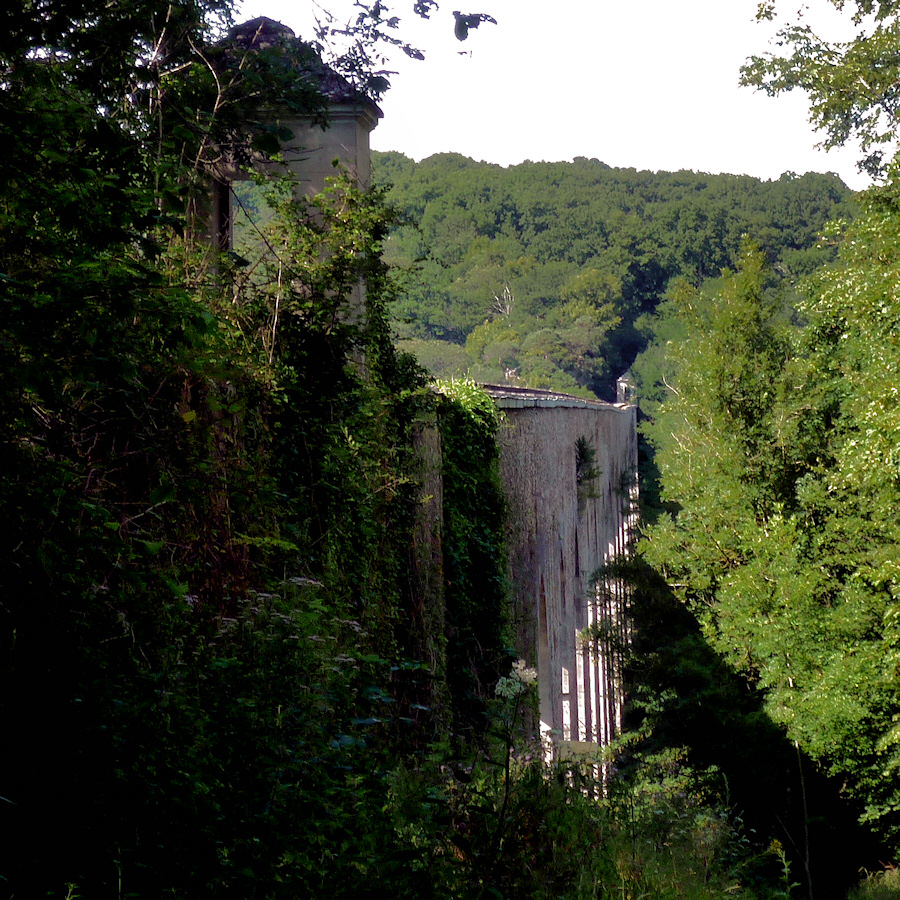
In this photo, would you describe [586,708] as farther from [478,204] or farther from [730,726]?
[478,204]

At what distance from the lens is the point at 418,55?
12.2 ft

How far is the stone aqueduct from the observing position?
22.5 feet

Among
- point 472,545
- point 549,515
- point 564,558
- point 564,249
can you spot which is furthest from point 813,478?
point 564,249

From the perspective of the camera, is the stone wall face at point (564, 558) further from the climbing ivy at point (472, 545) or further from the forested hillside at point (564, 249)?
the forested hillside at point (564, 249)

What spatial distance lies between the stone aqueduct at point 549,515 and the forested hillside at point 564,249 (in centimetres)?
2941

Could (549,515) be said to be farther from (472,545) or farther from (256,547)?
(256,547)

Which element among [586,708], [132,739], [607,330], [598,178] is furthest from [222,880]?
[598,178]

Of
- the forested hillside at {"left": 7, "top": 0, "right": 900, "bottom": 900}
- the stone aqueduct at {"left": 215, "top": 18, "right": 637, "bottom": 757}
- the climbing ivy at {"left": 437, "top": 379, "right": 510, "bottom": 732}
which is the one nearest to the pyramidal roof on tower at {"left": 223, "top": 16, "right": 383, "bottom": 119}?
the stone aqueduct at {"left": 215, "top": 18, "right": 637, "bottom": 757}

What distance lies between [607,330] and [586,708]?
136 ft

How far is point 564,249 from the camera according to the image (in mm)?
66250

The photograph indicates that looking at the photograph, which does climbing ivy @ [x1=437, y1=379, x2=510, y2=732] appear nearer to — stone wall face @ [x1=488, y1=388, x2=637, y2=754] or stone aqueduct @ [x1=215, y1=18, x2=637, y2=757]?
stone aqueduct @ [x1=215, y1=18, x2=637, y2=757]

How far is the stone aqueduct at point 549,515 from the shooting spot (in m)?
6.86

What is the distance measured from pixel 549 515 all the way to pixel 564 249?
183 feet

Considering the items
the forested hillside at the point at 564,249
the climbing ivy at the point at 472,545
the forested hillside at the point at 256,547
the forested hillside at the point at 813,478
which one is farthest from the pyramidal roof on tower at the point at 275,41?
the forested hillside at the point at 564,249
